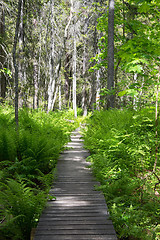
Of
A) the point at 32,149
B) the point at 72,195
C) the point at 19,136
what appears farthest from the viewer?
the point at 19,136

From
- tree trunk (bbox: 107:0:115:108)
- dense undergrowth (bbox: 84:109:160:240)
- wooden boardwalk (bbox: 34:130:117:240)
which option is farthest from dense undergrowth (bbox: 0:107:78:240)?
tree trunk (bbox: 107:0:115:108)

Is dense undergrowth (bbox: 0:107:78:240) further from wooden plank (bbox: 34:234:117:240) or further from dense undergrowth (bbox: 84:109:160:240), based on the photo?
dense undergrowth (bbox: 84:109:160:240)

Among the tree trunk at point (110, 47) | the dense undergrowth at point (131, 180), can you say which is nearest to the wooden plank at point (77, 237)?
the dense undergrowth at point (131, 180)

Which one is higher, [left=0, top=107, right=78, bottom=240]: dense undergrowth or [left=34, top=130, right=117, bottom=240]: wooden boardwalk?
[left=0, top=107, right=78, bottom=240]: dense undergrowth

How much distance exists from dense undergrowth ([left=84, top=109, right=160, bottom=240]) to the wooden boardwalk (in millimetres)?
213

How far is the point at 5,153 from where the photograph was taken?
16.8ft

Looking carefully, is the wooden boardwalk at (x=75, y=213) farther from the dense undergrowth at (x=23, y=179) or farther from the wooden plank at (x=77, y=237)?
the dense undergrowth at (x=23, y=179)

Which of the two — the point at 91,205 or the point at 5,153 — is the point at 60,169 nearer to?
the point at 5,153

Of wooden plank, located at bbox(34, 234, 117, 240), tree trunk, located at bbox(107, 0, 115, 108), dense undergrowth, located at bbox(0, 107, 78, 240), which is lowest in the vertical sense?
wooden plank, located at bbox(34, 234, 117, 240)

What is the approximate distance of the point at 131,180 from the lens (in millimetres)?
4332

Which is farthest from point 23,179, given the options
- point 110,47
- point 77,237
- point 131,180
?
point 110,47

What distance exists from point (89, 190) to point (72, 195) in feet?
1.30

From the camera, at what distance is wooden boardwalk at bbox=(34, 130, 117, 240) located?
279cm

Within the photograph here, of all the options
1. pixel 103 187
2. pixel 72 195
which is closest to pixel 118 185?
pixel 103 187
